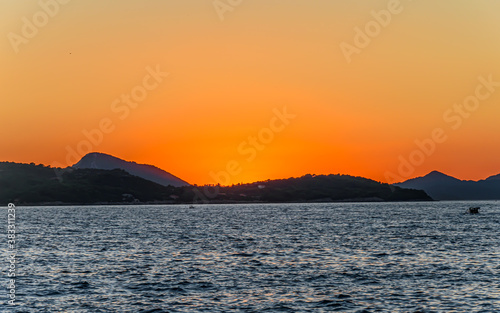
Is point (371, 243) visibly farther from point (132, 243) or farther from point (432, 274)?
point (132, 243)

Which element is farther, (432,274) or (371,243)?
(371,243)

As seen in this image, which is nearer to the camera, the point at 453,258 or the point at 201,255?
the point at 453,258

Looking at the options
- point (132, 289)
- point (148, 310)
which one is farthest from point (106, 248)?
point (148, 310)

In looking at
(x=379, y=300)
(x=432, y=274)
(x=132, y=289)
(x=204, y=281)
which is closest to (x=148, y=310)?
(x=132, y=289)

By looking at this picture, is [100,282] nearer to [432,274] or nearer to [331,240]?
[432,274]

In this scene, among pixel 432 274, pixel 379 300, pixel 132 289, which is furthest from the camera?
pixel 432 274

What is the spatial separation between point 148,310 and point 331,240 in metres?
62.9

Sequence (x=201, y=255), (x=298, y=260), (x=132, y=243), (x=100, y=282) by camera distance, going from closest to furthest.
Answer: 1. (x=100, y=282)
2. (x=298, y=260)
3. (x=201, y=255)
4. (x=132, y=243)

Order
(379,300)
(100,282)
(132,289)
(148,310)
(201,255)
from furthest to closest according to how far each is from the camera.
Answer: (201,255)
(100,282)
(132,289)
(379,300)
(148,310)

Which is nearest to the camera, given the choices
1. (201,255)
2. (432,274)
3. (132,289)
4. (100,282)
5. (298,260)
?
(132,289)

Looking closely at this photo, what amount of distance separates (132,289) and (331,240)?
5647cm

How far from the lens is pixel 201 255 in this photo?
78812 mm

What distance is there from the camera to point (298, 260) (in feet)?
237

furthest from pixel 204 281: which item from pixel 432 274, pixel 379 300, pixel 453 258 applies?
pixel 453 258
